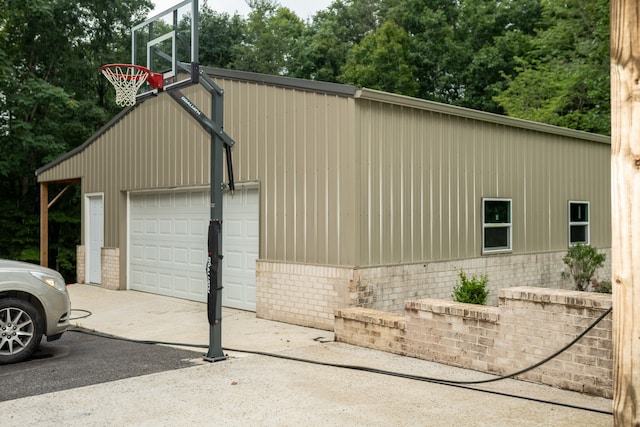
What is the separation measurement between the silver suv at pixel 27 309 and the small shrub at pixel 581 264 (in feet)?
33.5

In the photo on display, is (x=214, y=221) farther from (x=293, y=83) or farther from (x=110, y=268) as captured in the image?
(x=110, y=268)

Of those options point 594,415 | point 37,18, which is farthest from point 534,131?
point 37,18

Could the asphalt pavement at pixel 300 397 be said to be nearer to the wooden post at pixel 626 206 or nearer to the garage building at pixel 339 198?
the garage building at pixel 339 198

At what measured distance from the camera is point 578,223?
14.3m

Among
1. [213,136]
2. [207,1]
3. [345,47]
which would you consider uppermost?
[207,1]

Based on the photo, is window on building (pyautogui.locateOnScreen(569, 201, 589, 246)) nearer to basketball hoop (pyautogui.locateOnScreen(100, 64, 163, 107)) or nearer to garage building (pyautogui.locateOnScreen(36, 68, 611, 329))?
garage building (pyautogui.locateOnScreen(36, 68, 611, 329))

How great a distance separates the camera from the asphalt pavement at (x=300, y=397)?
512 centimetres

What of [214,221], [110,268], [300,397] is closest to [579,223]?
[214,221]

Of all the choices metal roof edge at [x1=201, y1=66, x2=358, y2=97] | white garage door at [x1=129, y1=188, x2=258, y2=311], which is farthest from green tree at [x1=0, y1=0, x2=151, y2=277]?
metal roof edge at [x1=201, y1=66, x2=358, y2=97]

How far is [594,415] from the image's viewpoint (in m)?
5.19

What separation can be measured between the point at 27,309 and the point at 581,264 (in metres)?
10.8

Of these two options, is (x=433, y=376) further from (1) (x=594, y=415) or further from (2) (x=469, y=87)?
(2) (x=469, y=87)

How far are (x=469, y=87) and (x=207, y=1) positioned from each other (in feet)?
50.7

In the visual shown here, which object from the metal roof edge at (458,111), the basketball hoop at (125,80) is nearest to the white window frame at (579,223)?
the metal roof edge at (458,111)
